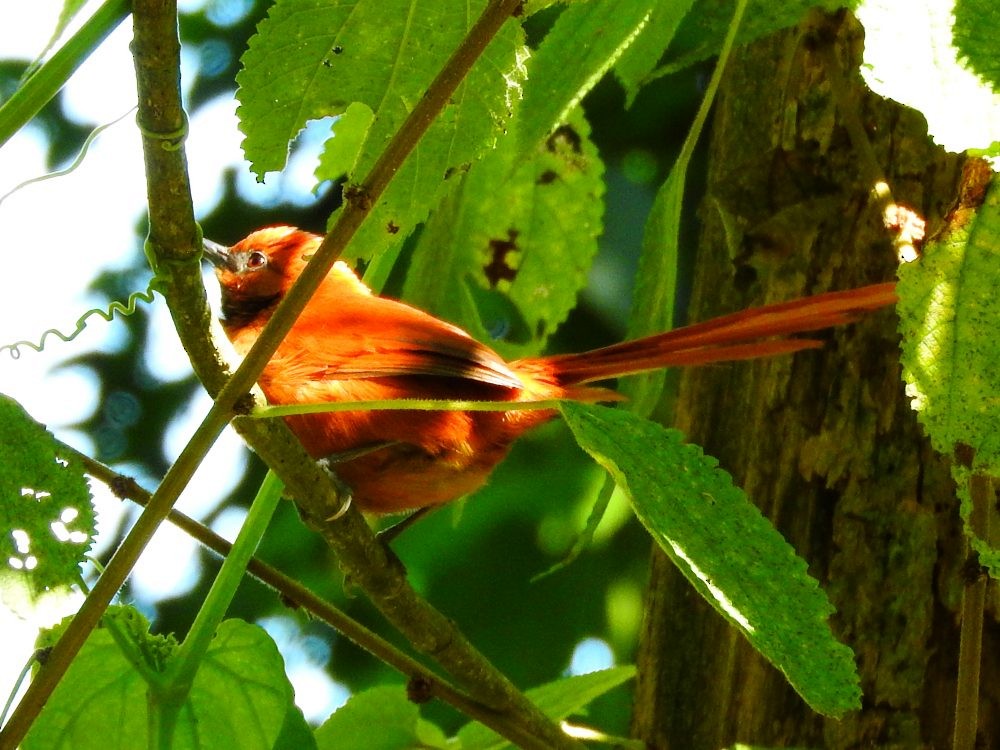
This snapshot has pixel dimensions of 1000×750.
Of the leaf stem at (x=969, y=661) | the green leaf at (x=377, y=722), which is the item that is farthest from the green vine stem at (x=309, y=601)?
the leaf stem at (x=969, y=661)

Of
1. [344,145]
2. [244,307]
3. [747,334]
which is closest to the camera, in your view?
[344,145]

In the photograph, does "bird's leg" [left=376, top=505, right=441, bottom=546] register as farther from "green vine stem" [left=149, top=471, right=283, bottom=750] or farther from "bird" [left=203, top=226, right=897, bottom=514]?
"green vine stem" [left=149, top=471, right=283, bottom=750]

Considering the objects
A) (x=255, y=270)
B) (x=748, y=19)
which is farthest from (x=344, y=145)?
(x=255, y=270)

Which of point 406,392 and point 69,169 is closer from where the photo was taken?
point 69,169

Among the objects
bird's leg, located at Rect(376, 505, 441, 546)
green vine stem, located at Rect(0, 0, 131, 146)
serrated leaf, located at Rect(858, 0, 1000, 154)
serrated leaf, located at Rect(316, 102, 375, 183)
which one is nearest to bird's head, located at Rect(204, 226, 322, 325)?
bird's leg, located at Rect(376, 505, 441, 546)

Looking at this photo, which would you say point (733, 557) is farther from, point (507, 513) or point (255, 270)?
point (507, 513)

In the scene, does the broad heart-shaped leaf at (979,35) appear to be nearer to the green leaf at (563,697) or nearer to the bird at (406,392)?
the green leaf at (563,697)
